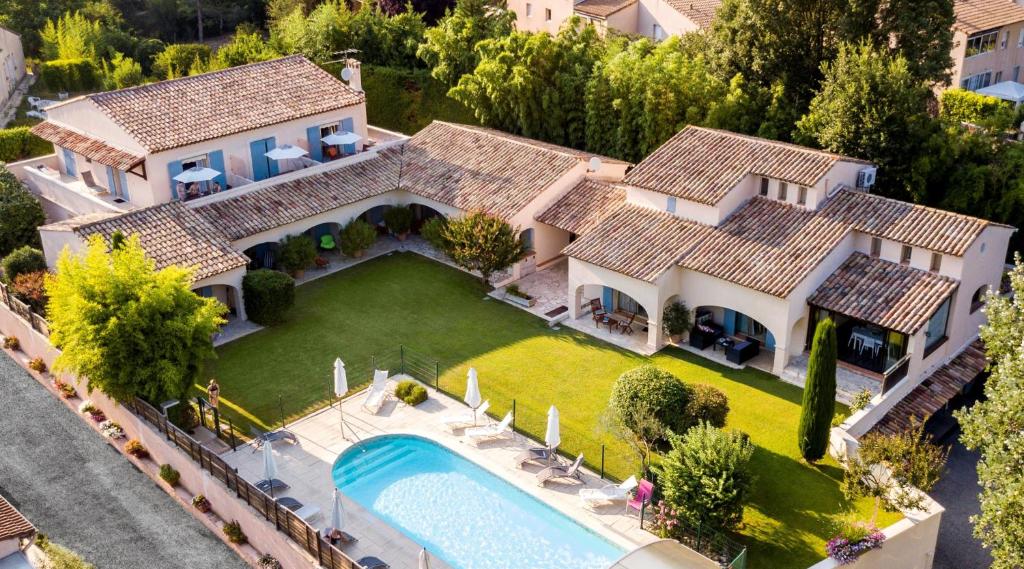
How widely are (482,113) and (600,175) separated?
11.1 meters

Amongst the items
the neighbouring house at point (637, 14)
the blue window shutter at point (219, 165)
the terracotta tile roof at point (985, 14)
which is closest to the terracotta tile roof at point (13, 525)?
the blue window shutter at point (219, 165)

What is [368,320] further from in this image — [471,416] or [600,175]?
[600,175]

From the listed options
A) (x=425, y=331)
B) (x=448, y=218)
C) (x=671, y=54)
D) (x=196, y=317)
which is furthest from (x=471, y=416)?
(x=671, y=54)

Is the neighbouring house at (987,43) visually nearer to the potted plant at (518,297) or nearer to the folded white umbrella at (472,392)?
the potted plant at (518,297)

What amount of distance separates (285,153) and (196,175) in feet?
13.6

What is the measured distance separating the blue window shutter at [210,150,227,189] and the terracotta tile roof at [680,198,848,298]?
65.3 ft

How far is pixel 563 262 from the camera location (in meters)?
43.0

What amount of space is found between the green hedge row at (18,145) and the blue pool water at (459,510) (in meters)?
30.4

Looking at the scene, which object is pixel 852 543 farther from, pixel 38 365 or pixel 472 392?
pixel 38 365

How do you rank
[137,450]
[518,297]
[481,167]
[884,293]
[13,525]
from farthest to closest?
[481,167] → [518,297] → [884,293] → [137,450] → [13,525]

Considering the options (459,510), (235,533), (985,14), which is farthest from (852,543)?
(985,14)

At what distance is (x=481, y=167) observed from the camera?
144ft

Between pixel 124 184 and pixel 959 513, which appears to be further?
pixel 124 184

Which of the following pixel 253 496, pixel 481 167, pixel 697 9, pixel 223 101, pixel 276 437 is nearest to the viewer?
pixel 253 496
